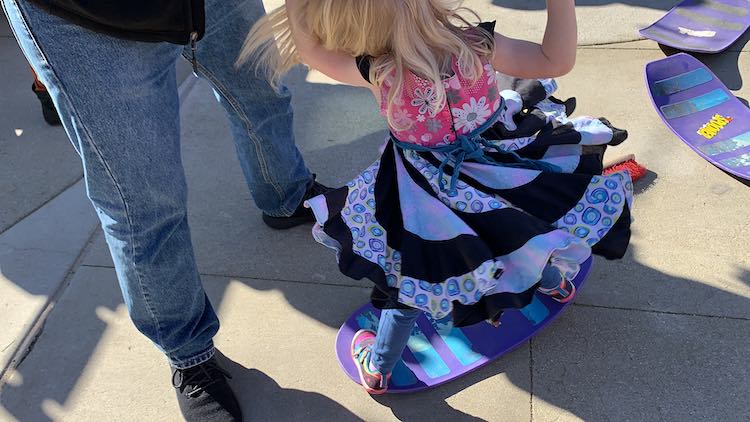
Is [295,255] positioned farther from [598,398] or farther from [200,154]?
[598,398]

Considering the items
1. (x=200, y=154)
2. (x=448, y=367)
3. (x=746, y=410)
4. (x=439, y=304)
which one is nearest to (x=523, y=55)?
(x=439, y=304)

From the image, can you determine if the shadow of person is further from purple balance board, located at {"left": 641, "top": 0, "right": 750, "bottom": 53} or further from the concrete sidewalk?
purple balance board, located at {"left": 641, "top": 0, "right": 750, "bottom": 53}

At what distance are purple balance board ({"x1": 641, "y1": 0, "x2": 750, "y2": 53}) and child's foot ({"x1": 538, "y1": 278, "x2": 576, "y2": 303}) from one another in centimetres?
159

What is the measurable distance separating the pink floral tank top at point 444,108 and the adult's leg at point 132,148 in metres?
0.55

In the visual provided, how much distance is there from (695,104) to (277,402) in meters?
2.06

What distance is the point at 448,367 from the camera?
2100 millimetres

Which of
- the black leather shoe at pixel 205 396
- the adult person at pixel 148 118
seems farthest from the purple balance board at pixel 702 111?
the black leather shoe at pixel 205 396

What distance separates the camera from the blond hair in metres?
1.55

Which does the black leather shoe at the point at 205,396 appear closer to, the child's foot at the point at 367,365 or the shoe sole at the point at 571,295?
the child's foot at the point at 367,365

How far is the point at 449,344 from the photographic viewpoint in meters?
2.17

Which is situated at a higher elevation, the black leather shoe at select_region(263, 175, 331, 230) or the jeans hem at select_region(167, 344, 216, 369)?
the jeans hem at select_region(167, 344, 216, 369)

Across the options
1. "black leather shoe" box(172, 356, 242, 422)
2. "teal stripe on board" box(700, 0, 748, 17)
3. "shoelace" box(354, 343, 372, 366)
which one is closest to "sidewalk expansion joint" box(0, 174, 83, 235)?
"black leather shoe" box(172, 356, 242, 422)

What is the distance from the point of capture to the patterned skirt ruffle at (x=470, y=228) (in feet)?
5.26

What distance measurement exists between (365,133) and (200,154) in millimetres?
719
